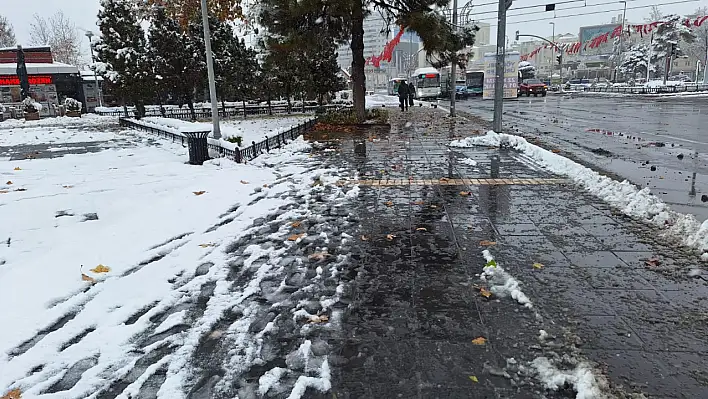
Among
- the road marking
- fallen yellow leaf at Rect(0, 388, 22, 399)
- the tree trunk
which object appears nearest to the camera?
fallen yellow leaf at Rect(0, 388, 22, 399)

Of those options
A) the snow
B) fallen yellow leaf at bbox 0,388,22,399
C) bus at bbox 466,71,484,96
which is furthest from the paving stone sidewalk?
bus at bbox 466,71,484,96

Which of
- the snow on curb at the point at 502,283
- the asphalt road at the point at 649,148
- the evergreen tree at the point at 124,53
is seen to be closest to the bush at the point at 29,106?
the evergreen tree at the point at 124,53

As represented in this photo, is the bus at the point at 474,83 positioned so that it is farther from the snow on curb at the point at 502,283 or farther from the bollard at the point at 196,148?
the snow on curb at the point at 502,283

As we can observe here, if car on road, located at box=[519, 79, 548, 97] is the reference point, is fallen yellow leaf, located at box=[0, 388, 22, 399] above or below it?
below

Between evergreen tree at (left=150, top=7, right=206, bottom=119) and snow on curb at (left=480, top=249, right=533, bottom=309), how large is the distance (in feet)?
98.0

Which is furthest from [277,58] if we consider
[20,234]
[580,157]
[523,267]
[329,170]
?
[523,267]

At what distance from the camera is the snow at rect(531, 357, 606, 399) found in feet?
9.50

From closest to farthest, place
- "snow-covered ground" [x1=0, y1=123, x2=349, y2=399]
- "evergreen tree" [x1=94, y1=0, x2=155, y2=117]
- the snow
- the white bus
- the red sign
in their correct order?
1. the snow
2. "snow-covered ground" [x1=0, y1=123, x2=349, y2=399]
3. "evergreen tree" [x1=94, y1=0, x2=155, y2=117]
4. the red sign
5. the white bus

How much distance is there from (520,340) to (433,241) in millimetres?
2346

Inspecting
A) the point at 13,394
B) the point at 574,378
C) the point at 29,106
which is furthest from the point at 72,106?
the point at 574,378

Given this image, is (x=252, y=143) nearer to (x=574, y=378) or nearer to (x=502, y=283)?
(x=502, y=283)

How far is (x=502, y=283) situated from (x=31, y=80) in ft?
160

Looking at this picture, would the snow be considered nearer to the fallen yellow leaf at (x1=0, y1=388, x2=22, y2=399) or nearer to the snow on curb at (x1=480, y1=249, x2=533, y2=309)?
the snow on curb at (x1=480, y1=249, x2=533, y2=309)

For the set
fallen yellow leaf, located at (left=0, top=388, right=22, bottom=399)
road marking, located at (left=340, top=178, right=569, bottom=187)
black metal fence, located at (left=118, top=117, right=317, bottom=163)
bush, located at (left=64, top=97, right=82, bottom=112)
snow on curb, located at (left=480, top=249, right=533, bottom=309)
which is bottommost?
Answer: fallen yellow leaf, located at (left=0, top=388, right=22, bottom=399)
